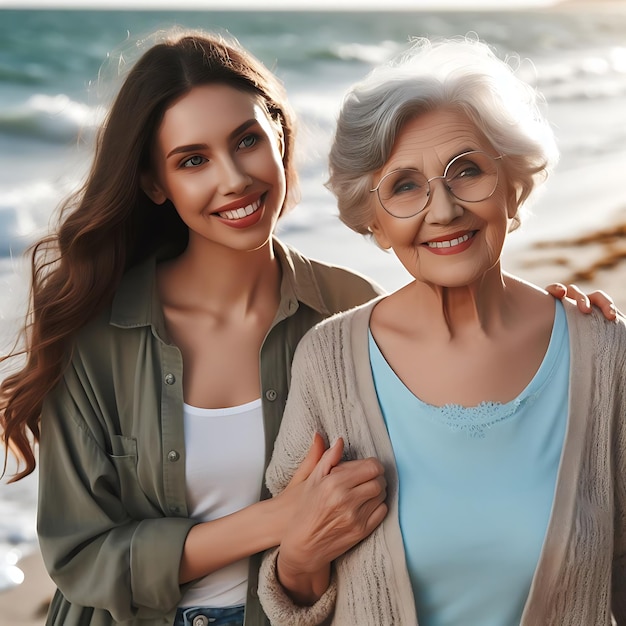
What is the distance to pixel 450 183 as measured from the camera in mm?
1866

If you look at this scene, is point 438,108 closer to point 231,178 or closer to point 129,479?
point 231,178

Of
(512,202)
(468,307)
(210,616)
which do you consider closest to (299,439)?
(468,307)

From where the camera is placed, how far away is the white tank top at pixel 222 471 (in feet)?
7.59

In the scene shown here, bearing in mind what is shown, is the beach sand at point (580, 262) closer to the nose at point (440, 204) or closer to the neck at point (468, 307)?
the neck at point (468, 307)

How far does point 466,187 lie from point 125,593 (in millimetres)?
1234

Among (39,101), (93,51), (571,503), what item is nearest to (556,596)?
(571,503)

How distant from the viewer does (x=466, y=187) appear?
73.7 inches

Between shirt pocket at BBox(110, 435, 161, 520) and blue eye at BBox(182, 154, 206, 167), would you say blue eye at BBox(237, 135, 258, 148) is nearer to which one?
blue eye at BBox(182, 154, 206, 167)

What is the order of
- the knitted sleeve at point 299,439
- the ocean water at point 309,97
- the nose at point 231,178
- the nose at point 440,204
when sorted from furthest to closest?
the ocean water at point 309,97
the nose at point 231,178
the knitted sleeve at point 299,439
the nose at point 440,204

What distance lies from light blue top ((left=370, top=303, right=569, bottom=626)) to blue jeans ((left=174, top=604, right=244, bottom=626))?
0.56 m

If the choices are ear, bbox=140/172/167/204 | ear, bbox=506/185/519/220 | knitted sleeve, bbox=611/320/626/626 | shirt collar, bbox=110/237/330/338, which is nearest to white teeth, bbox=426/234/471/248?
ear, bbox=506/185/519/220

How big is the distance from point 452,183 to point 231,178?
0.57 metres

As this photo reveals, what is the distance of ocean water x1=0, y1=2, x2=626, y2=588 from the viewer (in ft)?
13.7

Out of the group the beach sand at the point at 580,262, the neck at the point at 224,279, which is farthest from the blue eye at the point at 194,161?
the beach sand at the point at 580,262
